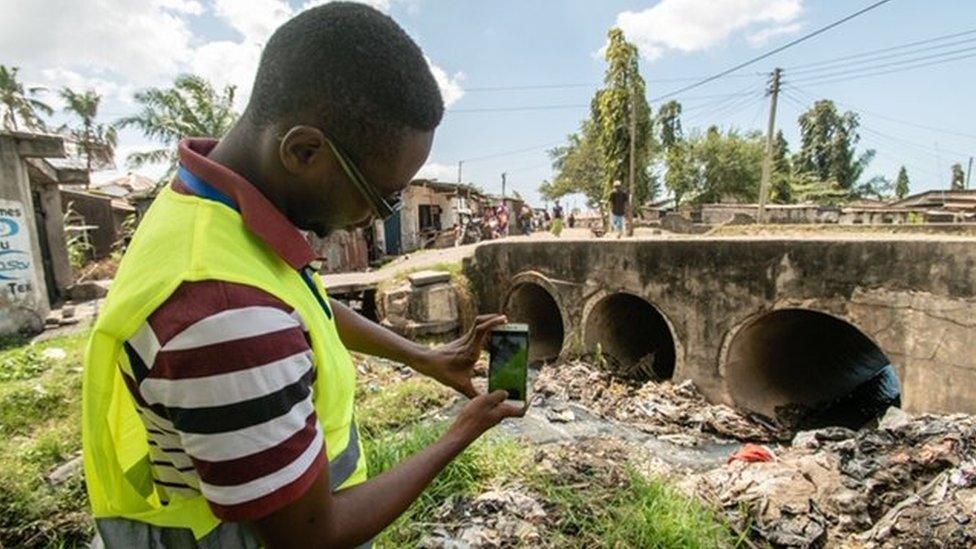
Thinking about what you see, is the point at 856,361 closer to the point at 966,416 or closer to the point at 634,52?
the point at 966,416

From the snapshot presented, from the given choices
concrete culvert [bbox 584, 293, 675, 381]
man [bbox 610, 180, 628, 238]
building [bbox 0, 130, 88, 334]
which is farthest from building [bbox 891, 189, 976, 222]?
building [bbox 0, 130, 88, 334]

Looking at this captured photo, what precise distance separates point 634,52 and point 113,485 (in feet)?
75.5

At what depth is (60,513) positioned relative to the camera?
4.08 m

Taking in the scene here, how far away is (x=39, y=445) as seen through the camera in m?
5.07

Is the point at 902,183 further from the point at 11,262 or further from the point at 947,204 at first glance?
the point at 11,262

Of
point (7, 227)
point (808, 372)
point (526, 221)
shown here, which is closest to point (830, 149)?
point (526, 221)

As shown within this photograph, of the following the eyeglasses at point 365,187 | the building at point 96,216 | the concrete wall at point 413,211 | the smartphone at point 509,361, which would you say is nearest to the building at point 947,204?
the concrete wall at point 413,211

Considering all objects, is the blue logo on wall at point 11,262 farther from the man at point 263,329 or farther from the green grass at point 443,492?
the man at point 263,329

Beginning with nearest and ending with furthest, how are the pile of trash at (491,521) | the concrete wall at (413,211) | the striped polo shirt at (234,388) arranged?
1. the striped polo shirt at (234,388)
2. the pile of trash at (491,521)
3. the concrete wall at (413,211)

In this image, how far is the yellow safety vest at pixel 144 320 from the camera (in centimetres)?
81

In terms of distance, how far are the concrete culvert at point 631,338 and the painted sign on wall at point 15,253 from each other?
10042mm

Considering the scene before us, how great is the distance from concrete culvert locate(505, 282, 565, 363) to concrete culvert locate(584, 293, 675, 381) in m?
1.37

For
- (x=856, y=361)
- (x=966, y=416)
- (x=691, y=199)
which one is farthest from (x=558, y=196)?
(x=966, y=416)

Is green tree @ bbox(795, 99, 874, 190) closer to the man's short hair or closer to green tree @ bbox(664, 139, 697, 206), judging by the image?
green tree @ bbox(664, 139, 697, 206)
